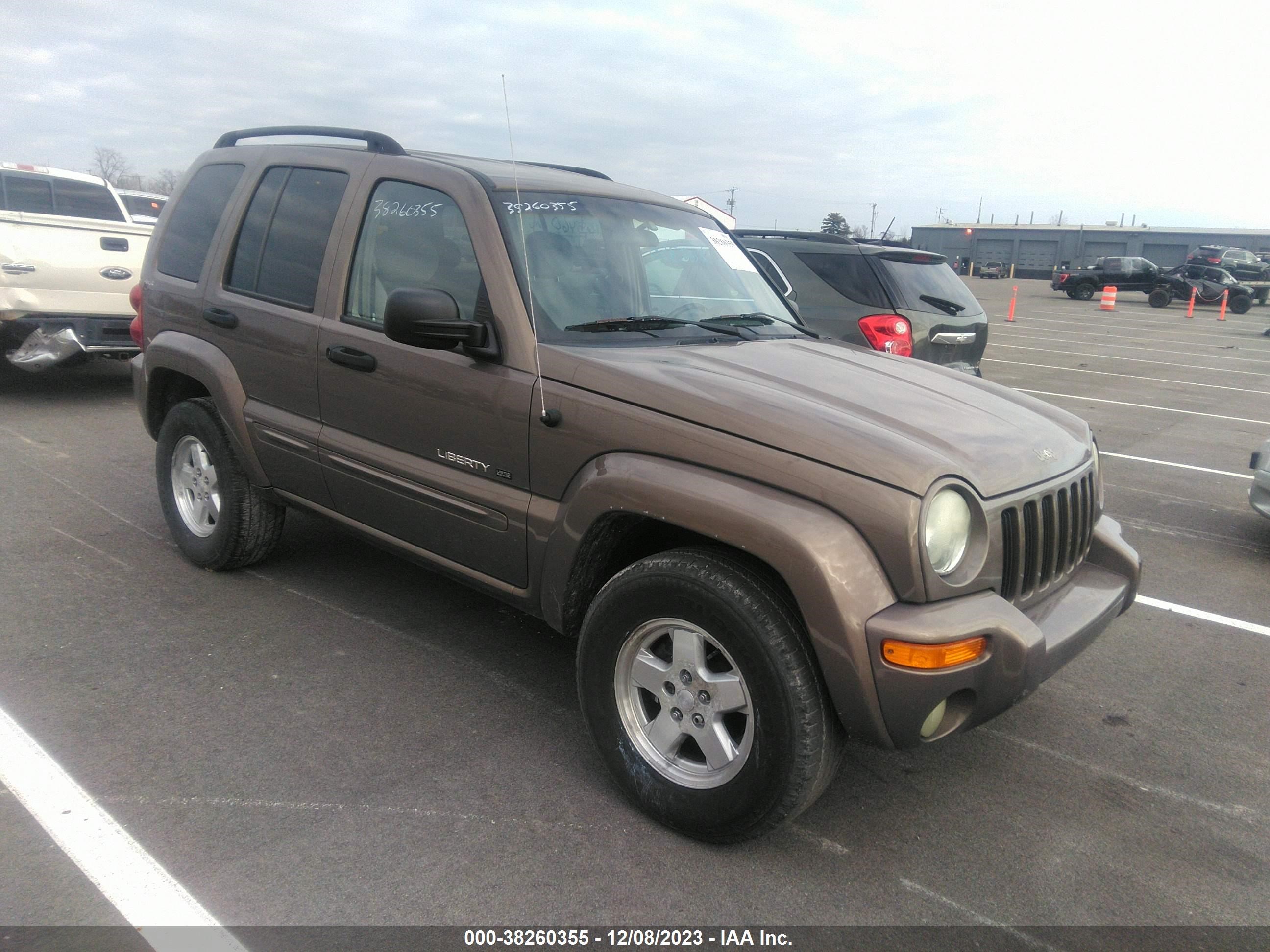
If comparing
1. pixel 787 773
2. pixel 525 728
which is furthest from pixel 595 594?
pixel 787 773

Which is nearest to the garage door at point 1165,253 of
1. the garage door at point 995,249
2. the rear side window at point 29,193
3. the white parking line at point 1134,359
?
the garage door at point 995,249

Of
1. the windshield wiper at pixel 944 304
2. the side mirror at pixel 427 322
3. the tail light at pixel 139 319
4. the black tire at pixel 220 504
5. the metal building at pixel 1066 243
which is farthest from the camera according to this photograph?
the metal building at pixel 1066 243

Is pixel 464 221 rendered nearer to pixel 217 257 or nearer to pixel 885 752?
pixel 217 257

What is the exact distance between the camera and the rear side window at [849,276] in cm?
748

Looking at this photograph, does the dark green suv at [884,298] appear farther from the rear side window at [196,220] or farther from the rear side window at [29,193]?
the rear side window at [29,193]

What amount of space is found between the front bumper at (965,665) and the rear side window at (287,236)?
2691 millimetres

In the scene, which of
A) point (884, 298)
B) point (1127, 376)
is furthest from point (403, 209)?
point (1127, 376)

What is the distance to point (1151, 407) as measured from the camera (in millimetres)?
11586

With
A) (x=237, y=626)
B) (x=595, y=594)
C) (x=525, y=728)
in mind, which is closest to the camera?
(x=595, y=594)

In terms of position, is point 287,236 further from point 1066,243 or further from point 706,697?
point 1066,243

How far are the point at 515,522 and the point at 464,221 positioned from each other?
1.11 m

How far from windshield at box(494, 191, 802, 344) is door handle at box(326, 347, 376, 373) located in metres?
0.73

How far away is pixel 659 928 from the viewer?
2500mm

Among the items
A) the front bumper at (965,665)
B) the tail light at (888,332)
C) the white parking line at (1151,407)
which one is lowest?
the white parking line at (1151,407)
